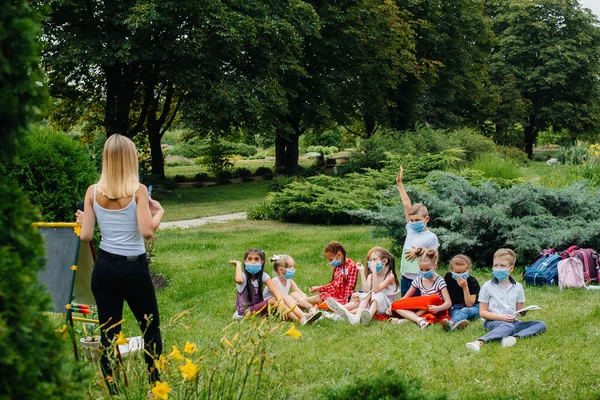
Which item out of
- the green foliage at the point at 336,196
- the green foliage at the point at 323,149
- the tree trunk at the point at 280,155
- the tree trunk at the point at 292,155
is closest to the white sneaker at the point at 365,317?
the green foliage at the point at 336,196

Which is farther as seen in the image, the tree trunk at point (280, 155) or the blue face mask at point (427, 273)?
the tree trunk at point (280, 155)

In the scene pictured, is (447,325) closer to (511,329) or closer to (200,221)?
(511,329)

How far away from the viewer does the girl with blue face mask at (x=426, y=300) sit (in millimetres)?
6918

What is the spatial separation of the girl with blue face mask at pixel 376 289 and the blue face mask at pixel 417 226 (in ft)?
1.39

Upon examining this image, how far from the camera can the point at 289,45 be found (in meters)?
23.4

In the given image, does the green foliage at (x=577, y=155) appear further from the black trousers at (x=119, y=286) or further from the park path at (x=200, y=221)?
the black trousers at (x=119, y=286)

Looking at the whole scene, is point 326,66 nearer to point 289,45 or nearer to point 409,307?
point 289,45

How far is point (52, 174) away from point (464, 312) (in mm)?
4477

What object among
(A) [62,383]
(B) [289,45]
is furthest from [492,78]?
(A) [62,383]

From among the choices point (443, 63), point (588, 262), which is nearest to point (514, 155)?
point (443, 63)

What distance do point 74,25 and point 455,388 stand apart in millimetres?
19293

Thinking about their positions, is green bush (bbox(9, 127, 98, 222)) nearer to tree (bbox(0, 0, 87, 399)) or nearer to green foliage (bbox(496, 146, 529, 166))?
tree (bbox(0, 0, 87, 399))

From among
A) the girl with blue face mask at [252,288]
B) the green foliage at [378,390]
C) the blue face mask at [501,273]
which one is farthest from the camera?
the girl with blue face mask at [252,288]

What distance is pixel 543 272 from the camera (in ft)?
28.5
